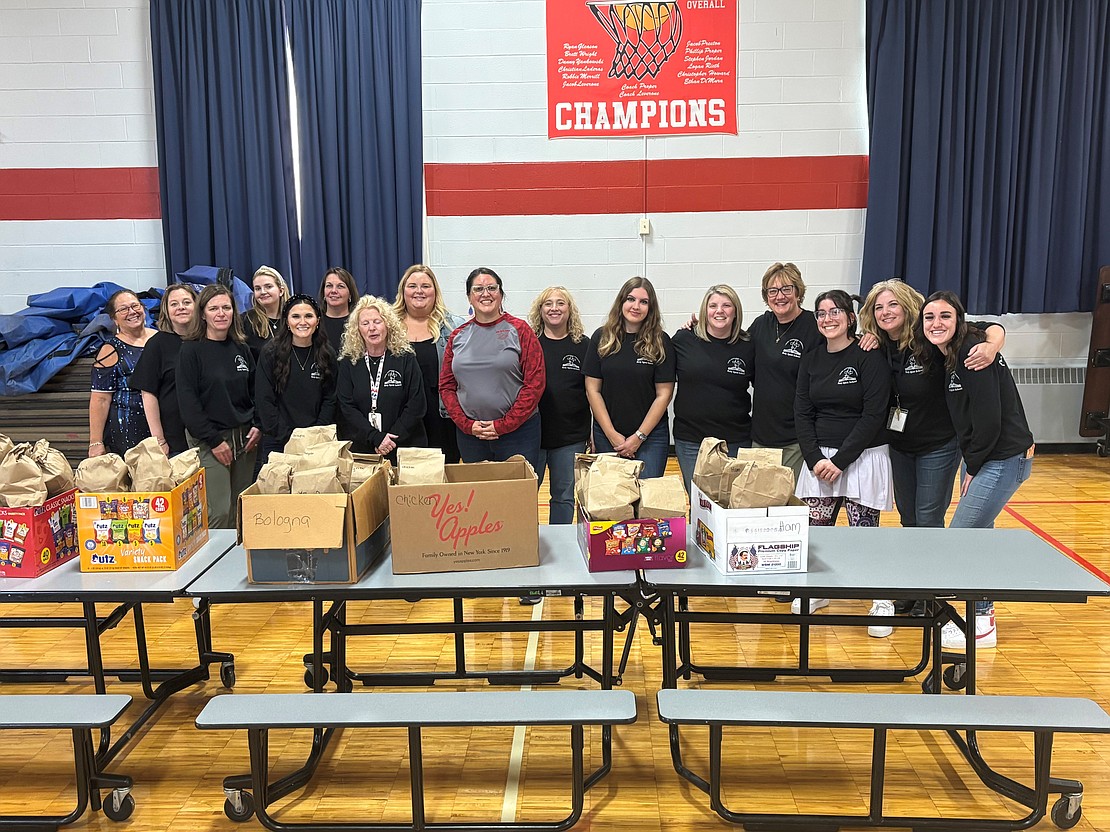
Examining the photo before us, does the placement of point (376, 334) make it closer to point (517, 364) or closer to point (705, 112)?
point (517, 364)

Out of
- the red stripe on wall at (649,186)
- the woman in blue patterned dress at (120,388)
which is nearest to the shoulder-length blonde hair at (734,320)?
the woman in blue patterned dress at (120,388)

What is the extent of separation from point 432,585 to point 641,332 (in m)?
1.82

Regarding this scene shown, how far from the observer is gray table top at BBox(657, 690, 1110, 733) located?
6.91 ft

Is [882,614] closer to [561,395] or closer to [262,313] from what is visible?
[561,395]

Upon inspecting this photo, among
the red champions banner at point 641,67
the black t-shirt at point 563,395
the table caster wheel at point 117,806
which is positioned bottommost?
the table caster wheel at point 117,806

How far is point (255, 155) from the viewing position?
20.4ft

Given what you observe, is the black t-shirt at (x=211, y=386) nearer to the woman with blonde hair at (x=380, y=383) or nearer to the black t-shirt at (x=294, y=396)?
the black t-shirt at (x=294, y=396)

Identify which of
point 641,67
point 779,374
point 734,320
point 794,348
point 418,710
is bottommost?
point 418,710

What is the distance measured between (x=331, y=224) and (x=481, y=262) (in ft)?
3.75

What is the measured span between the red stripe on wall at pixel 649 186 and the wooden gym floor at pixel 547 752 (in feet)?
12.0

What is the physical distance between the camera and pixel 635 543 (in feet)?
8.05

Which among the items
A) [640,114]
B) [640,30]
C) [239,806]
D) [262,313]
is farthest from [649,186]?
[239,806]

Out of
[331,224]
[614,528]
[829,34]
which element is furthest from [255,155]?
[614,528]

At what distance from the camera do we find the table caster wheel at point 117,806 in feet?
7.77
